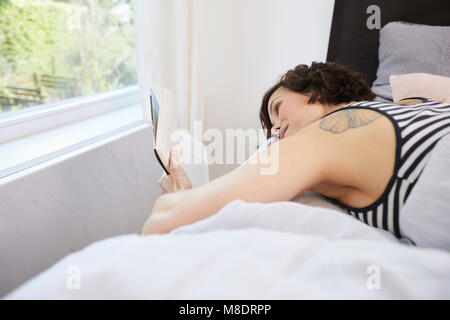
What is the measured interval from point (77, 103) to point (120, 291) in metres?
1.20

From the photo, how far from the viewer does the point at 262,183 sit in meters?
0.64

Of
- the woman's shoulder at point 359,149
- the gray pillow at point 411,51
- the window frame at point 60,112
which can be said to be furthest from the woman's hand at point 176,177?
the gray pillow at point 411,51

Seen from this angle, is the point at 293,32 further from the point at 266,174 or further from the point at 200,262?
the point at 200,262

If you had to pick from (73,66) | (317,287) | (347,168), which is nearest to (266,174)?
(347,168)

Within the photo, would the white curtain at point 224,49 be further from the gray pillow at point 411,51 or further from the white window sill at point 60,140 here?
the gray pillow at point 411,51

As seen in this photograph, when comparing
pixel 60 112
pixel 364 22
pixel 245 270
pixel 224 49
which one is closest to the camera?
pixel 245 270

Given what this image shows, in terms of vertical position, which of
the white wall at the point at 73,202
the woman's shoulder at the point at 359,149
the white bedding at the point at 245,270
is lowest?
the white wall at the point at 73,202

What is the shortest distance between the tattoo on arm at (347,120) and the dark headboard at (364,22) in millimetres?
979

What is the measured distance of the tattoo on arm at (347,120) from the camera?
2.23ft

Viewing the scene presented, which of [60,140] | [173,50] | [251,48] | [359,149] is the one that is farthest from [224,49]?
[359,149]

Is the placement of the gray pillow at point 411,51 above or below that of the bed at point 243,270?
above

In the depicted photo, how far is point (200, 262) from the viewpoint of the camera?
417mm

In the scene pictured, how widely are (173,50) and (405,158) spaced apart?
111cm

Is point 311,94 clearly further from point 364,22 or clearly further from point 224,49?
point 224,49
